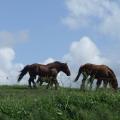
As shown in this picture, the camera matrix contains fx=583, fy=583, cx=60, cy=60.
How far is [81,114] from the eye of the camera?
44.9 ft

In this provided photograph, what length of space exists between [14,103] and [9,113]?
0.62m

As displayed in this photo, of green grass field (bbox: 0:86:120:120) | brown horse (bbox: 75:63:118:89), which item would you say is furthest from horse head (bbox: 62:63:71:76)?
green grass field (bbox: 0:86:120:120)

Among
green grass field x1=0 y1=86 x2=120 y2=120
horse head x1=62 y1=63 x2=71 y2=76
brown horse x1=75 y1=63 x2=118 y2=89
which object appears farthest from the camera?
horse head x1=62 y1=63 x2=71 y2=76

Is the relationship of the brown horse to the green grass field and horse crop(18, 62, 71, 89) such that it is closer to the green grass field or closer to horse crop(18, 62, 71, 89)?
horse crop(18, 62, 71, 89)

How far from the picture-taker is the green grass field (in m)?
13.6

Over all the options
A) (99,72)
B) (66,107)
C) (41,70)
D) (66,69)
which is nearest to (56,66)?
(66,69)

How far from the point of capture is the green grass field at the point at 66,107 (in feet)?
44.7

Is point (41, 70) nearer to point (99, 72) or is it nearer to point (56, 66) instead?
point (56, 66)

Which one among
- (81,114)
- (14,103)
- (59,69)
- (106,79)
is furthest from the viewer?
(59,69)

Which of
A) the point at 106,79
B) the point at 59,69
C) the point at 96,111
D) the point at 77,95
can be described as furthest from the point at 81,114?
the point at 59,69

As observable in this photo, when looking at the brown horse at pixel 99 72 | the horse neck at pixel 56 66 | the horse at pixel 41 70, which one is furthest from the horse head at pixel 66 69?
the brown horse at pixel 99 72

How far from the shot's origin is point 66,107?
14.3 metres

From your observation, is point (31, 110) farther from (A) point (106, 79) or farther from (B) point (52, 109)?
(A) point (106, 79)

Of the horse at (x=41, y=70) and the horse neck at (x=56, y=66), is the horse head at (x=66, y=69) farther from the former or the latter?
the horse neck at (x=56, y=66)
